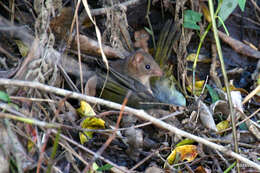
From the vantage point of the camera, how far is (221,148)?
2.64 meters

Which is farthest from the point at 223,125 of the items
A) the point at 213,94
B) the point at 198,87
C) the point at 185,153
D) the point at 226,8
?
the point at 226,8

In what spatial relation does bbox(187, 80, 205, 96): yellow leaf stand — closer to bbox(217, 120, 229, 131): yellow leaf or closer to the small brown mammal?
the small brown mammal

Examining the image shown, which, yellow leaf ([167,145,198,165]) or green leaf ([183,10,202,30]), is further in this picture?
green leaf ([183,10,202,30])

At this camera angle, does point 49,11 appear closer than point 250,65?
Yes

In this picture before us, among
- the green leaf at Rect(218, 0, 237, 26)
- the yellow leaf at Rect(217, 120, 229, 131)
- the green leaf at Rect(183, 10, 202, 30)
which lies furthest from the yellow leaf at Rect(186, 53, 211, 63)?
the yellow leaf at Rect(217, 120, 229, 131)

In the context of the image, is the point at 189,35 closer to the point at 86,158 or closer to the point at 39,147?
the point at 86,158

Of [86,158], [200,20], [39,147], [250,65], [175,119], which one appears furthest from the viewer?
[250,65]

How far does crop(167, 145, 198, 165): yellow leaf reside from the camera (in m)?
3.25

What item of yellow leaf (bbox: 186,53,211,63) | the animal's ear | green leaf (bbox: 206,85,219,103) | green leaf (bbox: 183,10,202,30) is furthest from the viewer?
yellow leaf (bbox: 186,53,211,63)

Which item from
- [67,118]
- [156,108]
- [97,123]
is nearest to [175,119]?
[156,108]

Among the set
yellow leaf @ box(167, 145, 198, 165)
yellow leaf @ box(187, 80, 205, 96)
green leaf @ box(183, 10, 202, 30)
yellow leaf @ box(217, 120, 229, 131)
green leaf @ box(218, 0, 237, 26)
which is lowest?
yellow leaf @ box(167, 145, 198, 165)

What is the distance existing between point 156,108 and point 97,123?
2.25 feet

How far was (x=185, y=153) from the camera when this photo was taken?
3299 millimetres

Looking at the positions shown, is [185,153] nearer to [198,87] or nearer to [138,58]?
[198,87]
